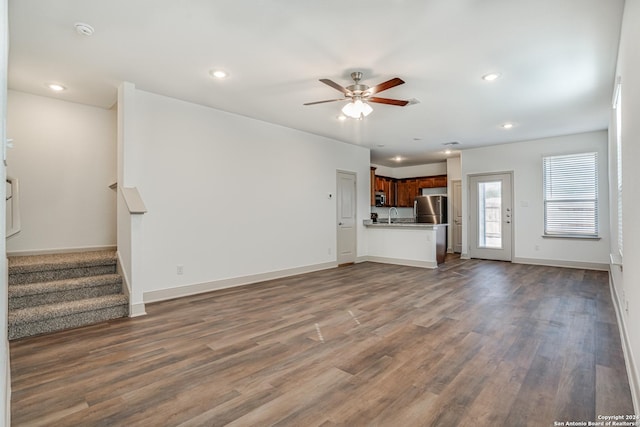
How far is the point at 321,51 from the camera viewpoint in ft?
10.3

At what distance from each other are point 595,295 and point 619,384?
2.89 meters

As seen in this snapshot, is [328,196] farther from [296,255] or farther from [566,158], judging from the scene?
[566,158]

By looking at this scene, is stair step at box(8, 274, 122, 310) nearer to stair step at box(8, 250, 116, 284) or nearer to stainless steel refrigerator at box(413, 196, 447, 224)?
stair step at box(8, 250, 116, 284)

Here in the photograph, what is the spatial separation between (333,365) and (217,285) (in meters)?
2.92

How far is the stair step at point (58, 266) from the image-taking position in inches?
140

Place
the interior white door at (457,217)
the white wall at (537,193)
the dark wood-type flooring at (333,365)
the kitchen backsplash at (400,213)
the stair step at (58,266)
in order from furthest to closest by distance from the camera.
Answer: the kitchen backsplash at (400,213) → the interior white door at (457,217) → the white wall at (537,193) → the stair step at (58,266) → the dark wood-type flooring at (333,365)

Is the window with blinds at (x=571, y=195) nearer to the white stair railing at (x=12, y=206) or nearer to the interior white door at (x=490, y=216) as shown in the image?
the interior white door at (x=490, y=216)

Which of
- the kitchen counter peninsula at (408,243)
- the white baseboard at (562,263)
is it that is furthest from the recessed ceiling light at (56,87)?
the white baseboard at (562,263)

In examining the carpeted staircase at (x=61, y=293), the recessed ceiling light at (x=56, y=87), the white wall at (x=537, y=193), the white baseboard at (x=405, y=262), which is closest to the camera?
the carpeted staircase at (x=61, y=293)

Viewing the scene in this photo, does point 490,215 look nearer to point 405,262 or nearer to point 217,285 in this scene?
point 405,262

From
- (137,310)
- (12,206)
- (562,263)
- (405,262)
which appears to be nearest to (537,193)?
(562,263)

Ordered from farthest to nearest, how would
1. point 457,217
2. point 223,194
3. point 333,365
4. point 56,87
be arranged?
point 457,217
point 223,194
point 56,87
point 333,365

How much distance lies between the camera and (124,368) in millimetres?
2428

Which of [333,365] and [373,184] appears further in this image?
[373,184]
